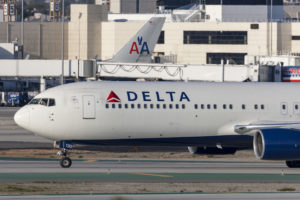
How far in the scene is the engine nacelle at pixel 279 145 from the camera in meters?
39.2

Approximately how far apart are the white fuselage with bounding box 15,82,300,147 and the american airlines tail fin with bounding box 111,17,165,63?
51.1m

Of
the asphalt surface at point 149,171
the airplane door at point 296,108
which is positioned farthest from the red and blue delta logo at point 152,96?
the airplane door at point 296,108

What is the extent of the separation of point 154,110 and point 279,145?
6.21 metres

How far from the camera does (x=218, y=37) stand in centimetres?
12356

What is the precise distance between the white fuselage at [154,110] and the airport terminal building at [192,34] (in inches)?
3038

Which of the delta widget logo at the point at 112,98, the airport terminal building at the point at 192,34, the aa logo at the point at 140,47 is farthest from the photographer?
the airport terminal building at the point at 192,34

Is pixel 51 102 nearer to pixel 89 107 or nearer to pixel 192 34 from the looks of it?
pixel 89 107

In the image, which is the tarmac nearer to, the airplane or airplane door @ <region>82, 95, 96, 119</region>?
the airplane

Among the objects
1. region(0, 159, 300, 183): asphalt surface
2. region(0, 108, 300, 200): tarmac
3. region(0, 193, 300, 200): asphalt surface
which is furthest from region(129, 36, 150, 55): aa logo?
region(0, 193, 300, 200): asphalt surface

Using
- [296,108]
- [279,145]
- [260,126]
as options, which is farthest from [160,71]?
[279,145]

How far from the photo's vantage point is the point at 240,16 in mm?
124750

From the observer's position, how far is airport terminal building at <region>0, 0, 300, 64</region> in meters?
123

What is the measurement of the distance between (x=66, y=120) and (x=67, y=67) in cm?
5229

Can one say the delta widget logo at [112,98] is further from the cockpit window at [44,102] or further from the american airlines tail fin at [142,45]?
the american airlines tail fin at [142,45]
